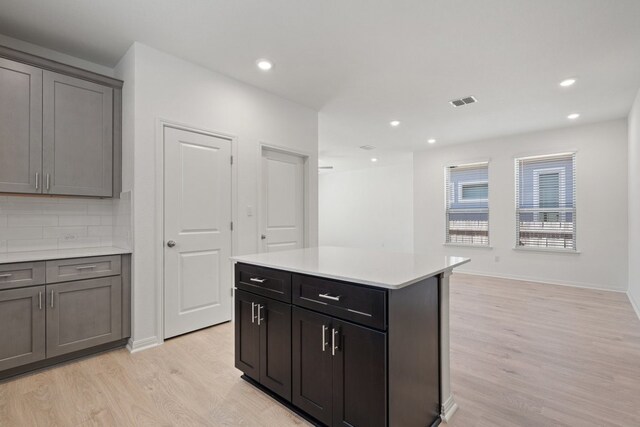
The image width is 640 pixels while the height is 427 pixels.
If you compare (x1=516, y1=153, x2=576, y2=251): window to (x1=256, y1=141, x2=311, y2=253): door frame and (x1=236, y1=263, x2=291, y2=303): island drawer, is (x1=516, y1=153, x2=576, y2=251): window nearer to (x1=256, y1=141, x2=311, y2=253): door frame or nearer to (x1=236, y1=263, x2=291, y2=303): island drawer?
(x1=256, y1=141, x2=311, y2=253): door frame

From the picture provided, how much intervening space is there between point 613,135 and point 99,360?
7239 millimetres

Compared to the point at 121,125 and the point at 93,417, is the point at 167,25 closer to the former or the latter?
the point at 121,125

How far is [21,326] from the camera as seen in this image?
220 centimetres

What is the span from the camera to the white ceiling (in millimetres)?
2260

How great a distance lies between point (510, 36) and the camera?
2.58 m

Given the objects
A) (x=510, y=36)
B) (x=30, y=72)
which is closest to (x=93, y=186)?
(x=30, y=72)

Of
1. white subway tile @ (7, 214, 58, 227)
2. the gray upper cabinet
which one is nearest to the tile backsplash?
white subway tile @ (7, 214, 58, 227)

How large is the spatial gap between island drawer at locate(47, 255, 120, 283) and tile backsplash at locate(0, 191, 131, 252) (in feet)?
0.78

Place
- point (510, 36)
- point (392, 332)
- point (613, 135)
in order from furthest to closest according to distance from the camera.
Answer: point (613, 135), point (510, 36), point (392, 332)

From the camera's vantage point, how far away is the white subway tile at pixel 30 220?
8.54 ft

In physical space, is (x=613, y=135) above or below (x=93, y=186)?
above

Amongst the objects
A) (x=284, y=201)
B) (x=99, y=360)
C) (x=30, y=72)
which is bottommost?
(x=99, y=360)

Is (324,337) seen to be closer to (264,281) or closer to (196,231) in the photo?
(264,281)

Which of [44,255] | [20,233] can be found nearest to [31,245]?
[20,233]
